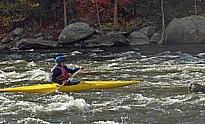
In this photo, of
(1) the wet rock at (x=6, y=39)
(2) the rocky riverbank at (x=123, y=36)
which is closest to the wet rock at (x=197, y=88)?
(2) the rocky riverbank at (x=123, y=36)

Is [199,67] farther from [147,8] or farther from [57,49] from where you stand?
[147,8]

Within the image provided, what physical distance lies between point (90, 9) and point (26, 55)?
1085 centimetres

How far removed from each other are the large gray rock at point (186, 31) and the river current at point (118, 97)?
7.93 m

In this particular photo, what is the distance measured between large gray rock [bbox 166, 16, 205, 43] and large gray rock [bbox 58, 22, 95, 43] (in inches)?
233

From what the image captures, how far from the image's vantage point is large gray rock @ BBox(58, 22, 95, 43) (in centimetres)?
3203

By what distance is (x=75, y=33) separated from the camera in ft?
105

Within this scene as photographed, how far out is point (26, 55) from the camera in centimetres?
2745

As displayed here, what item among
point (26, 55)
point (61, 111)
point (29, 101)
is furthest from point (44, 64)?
point (61, 111)

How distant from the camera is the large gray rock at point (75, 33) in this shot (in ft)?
105

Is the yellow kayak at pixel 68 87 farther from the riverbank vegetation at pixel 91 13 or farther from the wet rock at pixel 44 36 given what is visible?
the wet rock at pixel 44 36

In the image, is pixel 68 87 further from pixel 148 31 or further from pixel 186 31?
pixel 148 31

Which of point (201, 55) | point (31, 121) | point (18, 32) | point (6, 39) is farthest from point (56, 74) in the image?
point (18, 32)

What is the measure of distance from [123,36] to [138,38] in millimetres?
1102

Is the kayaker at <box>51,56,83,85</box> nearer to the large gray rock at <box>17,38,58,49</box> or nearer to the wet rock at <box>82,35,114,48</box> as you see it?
the wet rock at <box>82,35,114,48</box>
